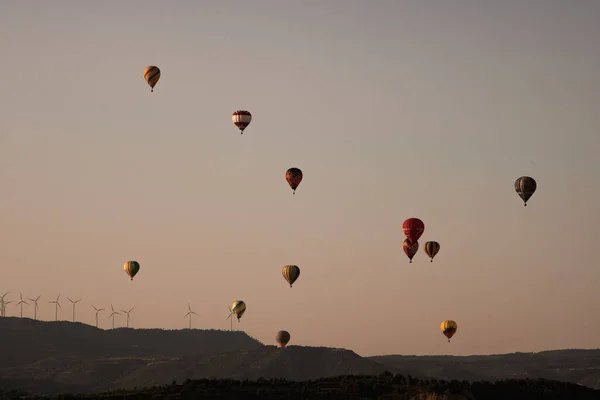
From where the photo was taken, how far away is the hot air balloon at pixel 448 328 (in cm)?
16412

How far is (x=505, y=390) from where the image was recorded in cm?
13038

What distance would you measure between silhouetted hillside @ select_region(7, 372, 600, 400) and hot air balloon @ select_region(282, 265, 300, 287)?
31.2 m

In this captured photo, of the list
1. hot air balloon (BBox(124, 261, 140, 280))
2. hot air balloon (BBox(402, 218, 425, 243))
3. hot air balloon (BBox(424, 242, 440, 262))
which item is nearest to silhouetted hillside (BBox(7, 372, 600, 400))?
hot air balloon (BBox(402, 218, 425, 243))

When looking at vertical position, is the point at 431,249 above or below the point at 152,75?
below

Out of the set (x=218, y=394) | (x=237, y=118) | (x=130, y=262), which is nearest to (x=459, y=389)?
(x=218, y=394)

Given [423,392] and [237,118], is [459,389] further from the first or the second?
[237,118]

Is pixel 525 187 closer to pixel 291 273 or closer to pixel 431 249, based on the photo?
pixel 431 249

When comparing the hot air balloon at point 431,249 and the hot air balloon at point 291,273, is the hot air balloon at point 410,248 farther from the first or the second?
the hot air balloon at point 291,273

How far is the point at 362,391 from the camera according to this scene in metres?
129

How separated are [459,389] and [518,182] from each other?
34.4 meters

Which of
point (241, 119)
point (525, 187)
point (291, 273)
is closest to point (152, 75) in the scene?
point (241, 119)

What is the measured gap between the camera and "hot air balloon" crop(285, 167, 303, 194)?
504ft

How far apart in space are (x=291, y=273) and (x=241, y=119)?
2408 centimetres

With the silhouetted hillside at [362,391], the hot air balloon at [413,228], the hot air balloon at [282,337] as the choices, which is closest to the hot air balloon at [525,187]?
the hot air balloon at [413,228]
